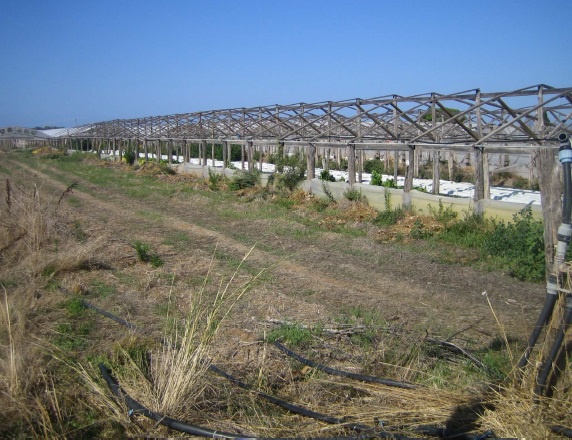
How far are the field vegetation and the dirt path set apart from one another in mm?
44

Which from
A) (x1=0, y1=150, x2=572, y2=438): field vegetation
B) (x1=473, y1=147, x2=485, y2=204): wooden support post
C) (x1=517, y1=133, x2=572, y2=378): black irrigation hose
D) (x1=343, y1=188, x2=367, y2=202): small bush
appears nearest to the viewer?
(x1=517, y1=133, x2=572, y2=378): black irrigation hose

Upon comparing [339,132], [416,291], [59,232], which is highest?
[339,132]

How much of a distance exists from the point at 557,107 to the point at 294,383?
12.8m

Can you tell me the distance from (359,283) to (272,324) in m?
2.55

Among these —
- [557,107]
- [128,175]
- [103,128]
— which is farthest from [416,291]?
[103,128]

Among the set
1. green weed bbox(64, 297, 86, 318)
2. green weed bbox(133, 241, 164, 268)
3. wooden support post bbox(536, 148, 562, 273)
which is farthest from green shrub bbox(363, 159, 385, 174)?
wooden support post bbox(536, 148, 562, 273)

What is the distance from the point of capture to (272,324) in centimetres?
591

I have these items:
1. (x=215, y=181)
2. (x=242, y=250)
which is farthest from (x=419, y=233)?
(x=215, y=181)

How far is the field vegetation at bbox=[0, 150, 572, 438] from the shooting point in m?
3.87

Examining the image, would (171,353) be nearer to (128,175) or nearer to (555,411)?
(555,411)

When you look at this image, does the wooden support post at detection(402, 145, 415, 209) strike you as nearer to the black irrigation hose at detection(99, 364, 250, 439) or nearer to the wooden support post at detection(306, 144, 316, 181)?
the wooden support post at detection(306, 144, 316, 181)

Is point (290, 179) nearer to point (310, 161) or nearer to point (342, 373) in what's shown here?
point (310, 161)

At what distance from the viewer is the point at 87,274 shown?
26.2 feet

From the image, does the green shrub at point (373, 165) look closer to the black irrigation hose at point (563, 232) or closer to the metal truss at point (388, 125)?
the metal truss at point (388, 125)
